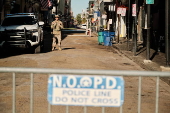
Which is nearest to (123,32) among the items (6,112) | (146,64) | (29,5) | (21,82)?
(29,5)

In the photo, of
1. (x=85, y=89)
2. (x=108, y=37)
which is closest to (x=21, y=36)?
(x=108, y=37)

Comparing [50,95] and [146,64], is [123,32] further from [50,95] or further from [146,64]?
[50,95]

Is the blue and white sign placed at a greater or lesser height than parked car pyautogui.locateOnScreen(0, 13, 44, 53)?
lesser

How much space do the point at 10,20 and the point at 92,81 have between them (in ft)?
51.0

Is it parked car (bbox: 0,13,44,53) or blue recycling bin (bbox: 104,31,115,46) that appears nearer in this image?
parked car (bbox: 0,13,44,53)

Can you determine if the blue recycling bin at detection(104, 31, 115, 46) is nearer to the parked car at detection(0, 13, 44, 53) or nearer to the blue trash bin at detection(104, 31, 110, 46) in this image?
the blue trash bin at detection(104, 31, 110, 46)

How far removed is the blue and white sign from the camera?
3334mm

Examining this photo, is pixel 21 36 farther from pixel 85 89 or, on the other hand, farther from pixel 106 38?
pixel 85 89

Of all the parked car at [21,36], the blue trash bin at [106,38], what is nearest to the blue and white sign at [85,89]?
the parked car at [21,36]

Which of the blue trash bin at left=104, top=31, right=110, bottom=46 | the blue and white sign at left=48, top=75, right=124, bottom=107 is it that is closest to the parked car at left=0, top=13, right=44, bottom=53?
the blue trash bin at left=104, top=31, right=110, bottom=46

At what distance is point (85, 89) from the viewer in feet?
10.9

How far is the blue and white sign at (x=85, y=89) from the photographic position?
333 centimetres

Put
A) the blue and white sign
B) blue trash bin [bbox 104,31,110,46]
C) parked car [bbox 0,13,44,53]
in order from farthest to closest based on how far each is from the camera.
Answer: blue trash bin [bbox 104,31,110,46]
parked car [bbox 0,13,44,53]
the blue and white sign

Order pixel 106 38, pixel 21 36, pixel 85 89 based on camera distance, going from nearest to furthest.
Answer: pixel 85 89 → pixel 21 36 → pixel 106 38
